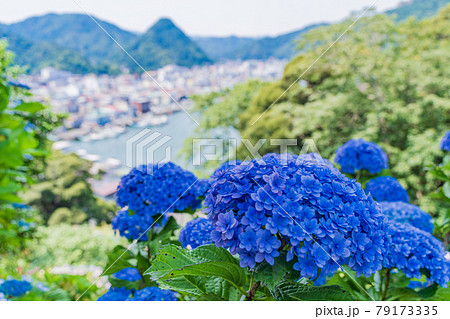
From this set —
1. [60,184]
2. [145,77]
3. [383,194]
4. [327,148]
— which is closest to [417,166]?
[327,148]

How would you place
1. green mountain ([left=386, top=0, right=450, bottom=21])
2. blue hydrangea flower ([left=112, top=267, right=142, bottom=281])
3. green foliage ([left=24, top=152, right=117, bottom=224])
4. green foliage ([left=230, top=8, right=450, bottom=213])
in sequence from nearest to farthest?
1. blue hydrangea flower ([left=112, top=267, right=142, bottom=281])
2. green foliage ([left=24, top=152, right=117, bottom=224])
3. green foliage ([left=230, top=8, right=450, bottom=213])
4. green mountain ([left=386, top=0, right=450, bottom=21])

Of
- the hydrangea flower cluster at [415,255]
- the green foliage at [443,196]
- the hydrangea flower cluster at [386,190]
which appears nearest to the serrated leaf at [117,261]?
the hydrangea flower cluster at [415,255]

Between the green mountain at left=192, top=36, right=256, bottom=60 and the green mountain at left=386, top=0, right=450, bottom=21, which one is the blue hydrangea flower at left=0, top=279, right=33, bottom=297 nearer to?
the green mountain at left=192, top=36, right=256, bottom=60

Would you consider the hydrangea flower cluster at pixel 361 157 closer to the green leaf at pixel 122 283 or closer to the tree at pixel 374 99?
the green leaf at pixel 122 283

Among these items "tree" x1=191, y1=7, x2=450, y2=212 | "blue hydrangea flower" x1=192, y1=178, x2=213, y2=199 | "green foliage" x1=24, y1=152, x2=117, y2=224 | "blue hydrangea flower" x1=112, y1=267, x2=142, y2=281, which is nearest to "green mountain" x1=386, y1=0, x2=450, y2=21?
"tree" x1=191, y1=7, x2=450, y2=212

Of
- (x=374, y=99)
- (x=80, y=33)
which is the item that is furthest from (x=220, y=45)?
(x=374, y=99)

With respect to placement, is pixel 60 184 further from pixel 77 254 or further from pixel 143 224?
pixel 143 224
